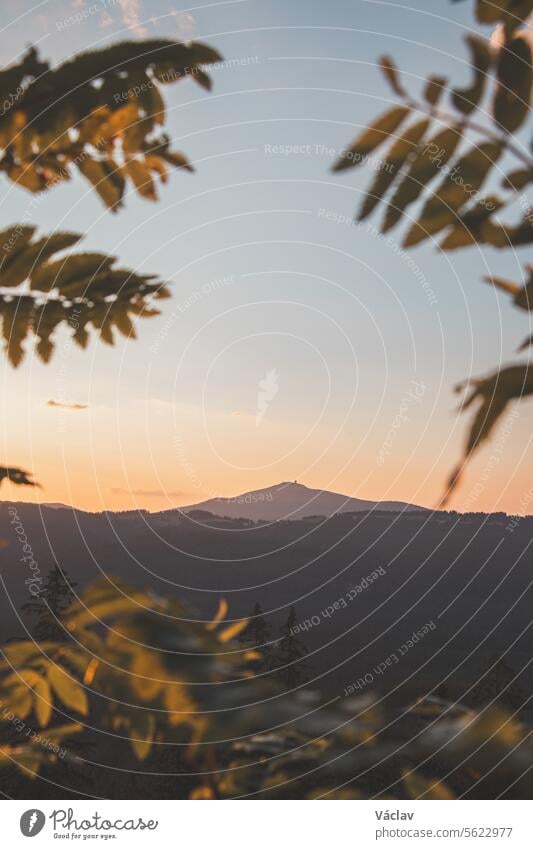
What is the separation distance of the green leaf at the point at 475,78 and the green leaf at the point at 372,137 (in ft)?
0.43

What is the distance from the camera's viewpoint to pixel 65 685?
176cm

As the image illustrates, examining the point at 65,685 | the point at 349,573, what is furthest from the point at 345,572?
the point at 65,685

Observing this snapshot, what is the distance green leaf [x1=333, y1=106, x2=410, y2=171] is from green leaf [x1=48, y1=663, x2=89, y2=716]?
1439 mm

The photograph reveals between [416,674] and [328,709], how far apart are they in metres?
0.24

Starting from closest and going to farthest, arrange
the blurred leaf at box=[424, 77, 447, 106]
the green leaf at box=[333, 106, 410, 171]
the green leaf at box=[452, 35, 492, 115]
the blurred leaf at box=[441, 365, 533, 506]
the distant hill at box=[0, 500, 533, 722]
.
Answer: the blurred leaf at box=[441, 365, 533, 506] → the green leaf at box=[333, 106, 410, 171] → the green leaf at box=[452, 35, 492, 115] → the blurred leaf at box=[424, 77, 447, 106] → the distant hill at box=[0, 500, 533, 722]

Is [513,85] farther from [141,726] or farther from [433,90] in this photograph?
[141,726]

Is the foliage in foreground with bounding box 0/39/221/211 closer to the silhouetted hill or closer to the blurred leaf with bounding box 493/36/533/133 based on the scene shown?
the blurred leaf with bounding box 493/36/533/133

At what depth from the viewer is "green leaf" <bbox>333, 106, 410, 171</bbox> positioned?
1.23 meters

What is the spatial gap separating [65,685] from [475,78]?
179 centimetres

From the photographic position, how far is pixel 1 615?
117 metres

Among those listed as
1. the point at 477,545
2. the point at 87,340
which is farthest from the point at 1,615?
the point at 87,340

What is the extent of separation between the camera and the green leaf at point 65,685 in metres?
1.74

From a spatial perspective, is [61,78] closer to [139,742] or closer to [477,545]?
[139,742]

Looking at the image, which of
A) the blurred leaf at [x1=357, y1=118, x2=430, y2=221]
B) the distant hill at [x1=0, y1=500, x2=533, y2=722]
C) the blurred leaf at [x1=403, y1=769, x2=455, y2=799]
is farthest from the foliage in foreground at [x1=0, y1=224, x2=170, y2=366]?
the distant hill at [x1=0, y1=500, x2=533, y2=722]
